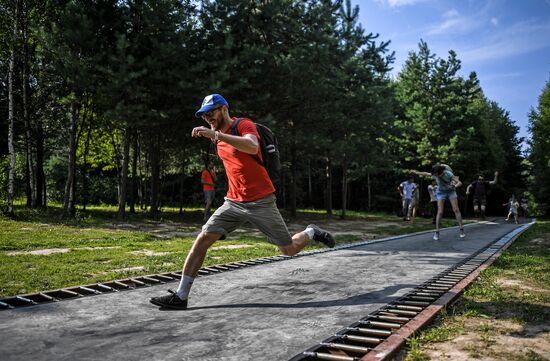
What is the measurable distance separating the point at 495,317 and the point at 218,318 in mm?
2392

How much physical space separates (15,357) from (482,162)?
152 feet

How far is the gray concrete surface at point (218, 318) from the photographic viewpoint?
290 centimetres

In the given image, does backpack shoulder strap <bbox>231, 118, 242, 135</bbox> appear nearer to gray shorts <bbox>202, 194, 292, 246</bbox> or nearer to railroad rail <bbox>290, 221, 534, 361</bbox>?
gray shorts <bbox>202, 194, 292, 246</bbox>

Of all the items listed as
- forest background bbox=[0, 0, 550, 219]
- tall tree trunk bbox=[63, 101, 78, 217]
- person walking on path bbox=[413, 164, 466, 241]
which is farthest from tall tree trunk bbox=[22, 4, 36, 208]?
person walking on path bbox=[413, 164, 466, 241]

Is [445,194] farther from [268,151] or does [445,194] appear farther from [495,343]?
[495,343]

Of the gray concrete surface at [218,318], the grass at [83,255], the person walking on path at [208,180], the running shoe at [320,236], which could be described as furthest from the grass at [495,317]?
the person walking on path at [208,180]

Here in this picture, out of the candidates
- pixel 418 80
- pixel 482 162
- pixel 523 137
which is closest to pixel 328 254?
pixel 418 80

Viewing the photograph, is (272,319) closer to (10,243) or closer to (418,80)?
(10,243)

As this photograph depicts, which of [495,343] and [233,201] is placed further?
[233,201]

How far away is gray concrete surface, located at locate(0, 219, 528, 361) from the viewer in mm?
2896

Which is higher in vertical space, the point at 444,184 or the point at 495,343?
the point at 444,184

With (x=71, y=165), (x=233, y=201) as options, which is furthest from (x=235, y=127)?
(x=71, y=165)

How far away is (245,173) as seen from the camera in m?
4.28

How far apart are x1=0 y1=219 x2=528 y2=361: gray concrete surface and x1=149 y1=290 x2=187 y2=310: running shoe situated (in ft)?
0.23
